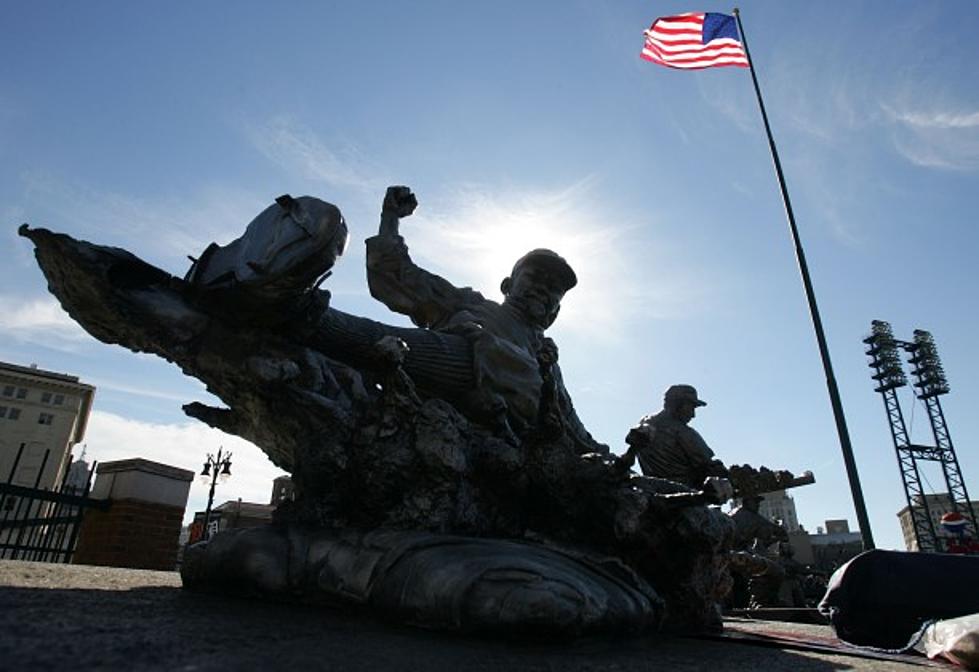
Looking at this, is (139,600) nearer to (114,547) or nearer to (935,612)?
(935,612)

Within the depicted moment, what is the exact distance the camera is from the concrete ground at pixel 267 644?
128cm

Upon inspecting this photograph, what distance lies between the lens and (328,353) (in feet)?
10.6

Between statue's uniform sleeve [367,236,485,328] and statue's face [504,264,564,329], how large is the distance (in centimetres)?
24

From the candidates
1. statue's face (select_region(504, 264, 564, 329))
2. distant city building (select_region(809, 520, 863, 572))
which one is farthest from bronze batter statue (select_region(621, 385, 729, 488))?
distant city building (select_region(809, 520, 863, 572))

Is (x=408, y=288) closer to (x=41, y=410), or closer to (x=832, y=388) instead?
(x=832, y=388)

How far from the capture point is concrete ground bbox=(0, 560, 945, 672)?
128 centimetres

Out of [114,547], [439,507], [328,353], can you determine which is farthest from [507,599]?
[114,547]

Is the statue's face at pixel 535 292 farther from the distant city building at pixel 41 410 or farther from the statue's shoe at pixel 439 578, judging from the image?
the distant city building at pixel 41 410

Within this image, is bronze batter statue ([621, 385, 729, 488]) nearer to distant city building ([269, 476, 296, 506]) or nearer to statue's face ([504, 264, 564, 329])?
statue's face ([504, 264, 564, 329])

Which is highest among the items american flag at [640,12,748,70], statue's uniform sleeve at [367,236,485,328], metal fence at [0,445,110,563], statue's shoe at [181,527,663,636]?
american flag at [640,12,748,70]

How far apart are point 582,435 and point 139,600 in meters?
2.56

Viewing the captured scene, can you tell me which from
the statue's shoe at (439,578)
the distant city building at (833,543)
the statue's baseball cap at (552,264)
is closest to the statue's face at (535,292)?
the statue's baseball cap at (552,264)

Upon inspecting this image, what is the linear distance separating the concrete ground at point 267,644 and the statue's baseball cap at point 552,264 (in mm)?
2126

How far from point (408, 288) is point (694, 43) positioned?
28.4 feet
